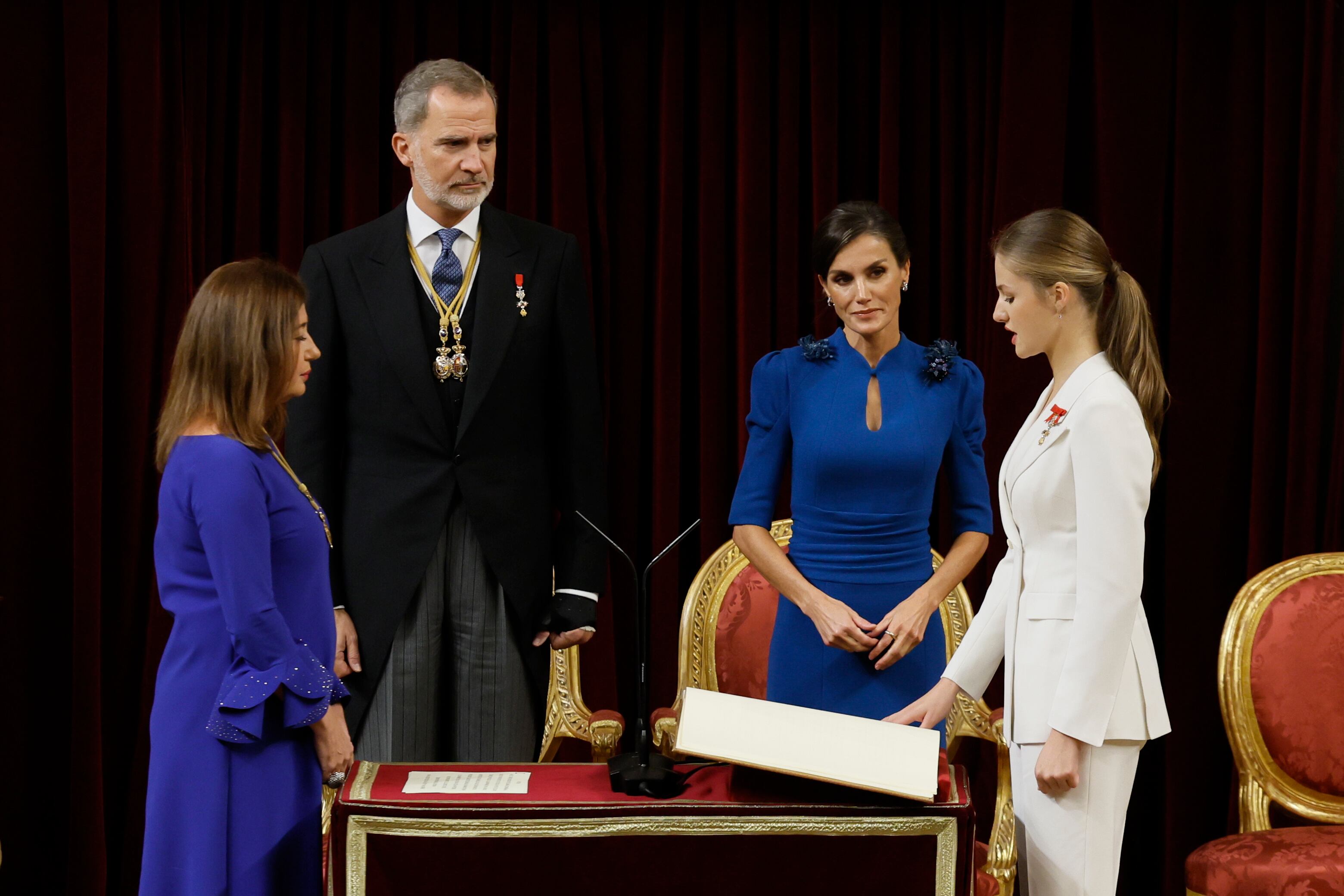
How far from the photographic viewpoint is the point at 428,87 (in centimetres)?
230

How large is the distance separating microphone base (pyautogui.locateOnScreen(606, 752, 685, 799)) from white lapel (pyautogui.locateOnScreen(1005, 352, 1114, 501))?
67 cm

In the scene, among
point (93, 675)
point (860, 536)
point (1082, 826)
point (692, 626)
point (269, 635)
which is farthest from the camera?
point (93, 675)

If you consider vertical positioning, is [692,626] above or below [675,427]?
below

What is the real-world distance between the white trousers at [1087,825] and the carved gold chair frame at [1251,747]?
1.01 m

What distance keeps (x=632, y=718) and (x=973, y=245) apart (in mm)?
1607

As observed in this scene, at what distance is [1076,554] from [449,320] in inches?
46.3

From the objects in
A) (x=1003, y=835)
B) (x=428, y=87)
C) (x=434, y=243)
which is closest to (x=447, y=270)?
(x=434, y=243)

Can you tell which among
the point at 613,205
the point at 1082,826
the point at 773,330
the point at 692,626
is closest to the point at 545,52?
the point at 613,205

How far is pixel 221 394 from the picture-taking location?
1965 mm

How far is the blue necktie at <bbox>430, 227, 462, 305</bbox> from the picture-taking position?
2352 mm

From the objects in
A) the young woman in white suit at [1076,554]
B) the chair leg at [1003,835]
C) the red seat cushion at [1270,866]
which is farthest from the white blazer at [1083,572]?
the red seat cushion at [1270,866]

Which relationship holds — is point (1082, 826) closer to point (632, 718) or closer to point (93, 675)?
point (632, 718)

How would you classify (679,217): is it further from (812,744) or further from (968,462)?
(812,744)

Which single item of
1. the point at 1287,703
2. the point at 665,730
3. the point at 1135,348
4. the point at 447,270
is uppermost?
the point at 447,270
